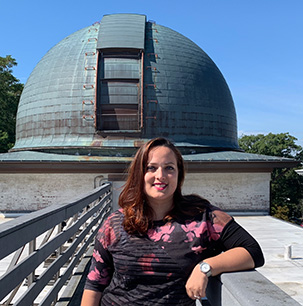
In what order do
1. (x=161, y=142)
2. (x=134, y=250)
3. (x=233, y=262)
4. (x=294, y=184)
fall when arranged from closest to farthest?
(x=233, y=262), (x=134, y=250), (x=161, y=142), (x=294, y=184)

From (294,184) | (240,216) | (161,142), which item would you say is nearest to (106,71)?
(240,216)

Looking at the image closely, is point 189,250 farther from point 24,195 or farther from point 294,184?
point 294,184

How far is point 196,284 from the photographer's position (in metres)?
2.10

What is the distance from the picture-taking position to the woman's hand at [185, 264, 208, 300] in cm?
209

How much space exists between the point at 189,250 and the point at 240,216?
16560 mm

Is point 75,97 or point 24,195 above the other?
point 75,97

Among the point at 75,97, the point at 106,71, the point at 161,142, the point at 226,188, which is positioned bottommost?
the point at 226,188

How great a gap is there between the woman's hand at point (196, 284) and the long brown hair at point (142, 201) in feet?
1.40

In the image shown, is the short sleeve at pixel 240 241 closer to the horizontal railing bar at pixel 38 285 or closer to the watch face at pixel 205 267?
the watch face at pixel 205 267

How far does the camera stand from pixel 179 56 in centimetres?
2094

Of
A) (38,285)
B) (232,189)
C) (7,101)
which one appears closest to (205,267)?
(38,285)

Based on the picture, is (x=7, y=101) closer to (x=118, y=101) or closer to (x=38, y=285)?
(x=118, y=101)

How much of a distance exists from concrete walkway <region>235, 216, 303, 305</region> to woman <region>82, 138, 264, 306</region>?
5224mm

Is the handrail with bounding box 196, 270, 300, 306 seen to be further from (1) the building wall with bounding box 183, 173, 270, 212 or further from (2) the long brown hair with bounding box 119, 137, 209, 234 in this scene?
(1) the building wall with bounding box 183, 173, 270, 212
